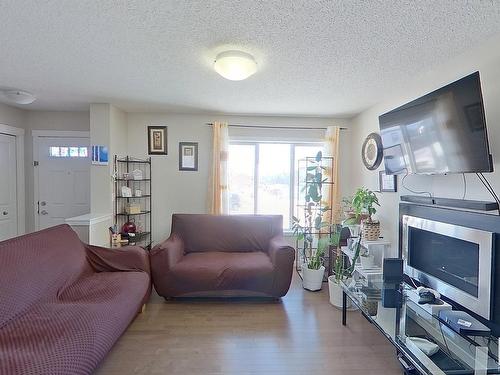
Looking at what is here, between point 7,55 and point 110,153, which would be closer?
point 7,55

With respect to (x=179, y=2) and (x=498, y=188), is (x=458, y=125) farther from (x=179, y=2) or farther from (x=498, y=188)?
(x=179, y=2)

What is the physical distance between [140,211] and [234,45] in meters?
2.79

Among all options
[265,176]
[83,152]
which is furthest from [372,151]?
[83,152]

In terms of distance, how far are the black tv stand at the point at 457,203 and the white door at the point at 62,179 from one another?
168 inches

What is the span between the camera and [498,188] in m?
1.80

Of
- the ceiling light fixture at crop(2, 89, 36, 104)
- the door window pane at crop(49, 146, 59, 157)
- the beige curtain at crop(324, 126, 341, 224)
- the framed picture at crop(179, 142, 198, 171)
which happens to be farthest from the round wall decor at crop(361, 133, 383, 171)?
the door window pane at crop(49, 146, 59, 157)

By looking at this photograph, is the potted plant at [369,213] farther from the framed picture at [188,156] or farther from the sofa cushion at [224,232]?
the framed picture at [188,156]

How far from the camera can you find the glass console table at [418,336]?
1461mm

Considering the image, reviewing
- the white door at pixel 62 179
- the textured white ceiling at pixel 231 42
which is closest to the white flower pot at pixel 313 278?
the textured white ceiling at pixel 231 42

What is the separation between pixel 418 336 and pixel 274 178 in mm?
2860

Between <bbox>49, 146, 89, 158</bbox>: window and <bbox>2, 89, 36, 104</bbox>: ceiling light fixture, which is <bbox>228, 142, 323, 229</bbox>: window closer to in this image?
<bbox>49, 146, 89, 158</bbox>: window

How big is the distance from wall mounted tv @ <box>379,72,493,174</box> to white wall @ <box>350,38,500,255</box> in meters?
0.26

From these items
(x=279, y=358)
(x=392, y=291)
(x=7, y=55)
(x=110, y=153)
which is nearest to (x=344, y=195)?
(x=392, y=291)

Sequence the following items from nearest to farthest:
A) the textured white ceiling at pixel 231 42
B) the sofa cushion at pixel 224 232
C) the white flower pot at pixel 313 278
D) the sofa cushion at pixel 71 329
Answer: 1. the sofa cushion at pixel 71 329
2. the textured white ceiling at pixel 231 42
3. the white flower pot at pixel 313 278
4. the sofa cushion at pixel 224 232
